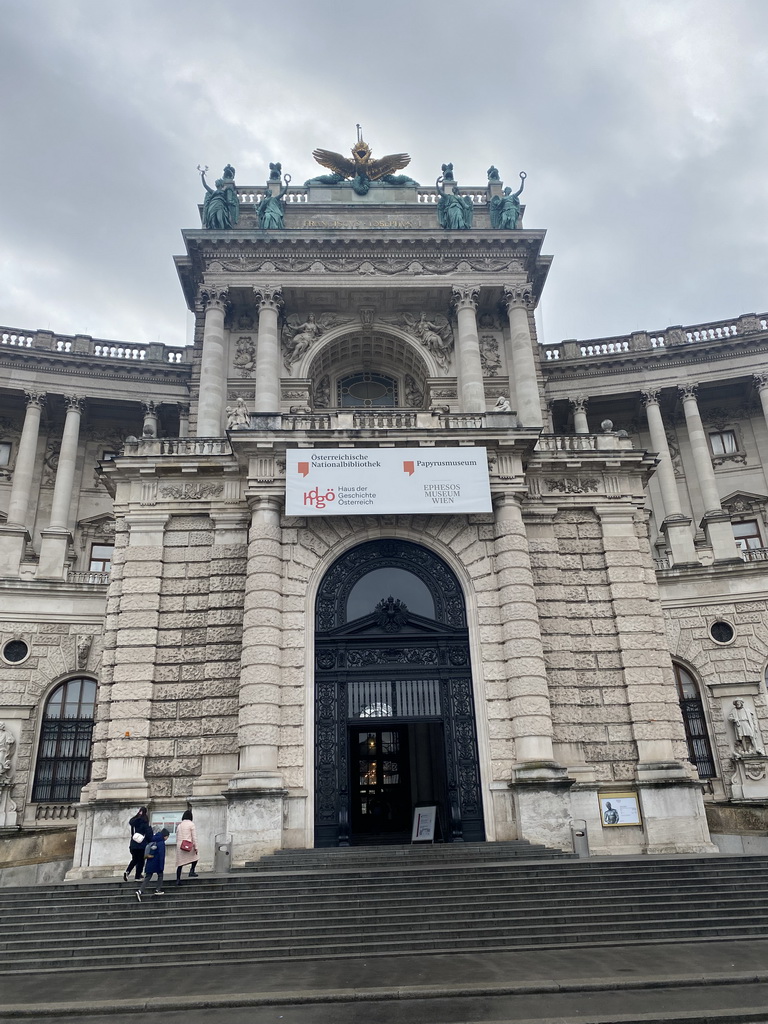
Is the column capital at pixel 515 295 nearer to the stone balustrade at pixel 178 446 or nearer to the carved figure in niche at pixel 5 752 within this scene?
the stone balustrade at pixel 178 446

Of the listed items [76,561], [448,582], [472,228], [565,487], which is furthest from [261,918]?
[472,228]

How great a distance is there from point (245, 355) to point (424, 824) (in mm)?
25132

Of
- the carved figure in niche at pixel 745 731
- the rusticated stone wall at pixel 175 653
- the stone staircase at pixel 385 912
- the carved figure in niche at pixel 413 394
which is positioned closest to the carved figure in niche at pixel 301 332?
the carved figure in niche at pixel 413 394

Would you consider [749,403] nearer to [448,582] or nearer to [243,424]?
[448,582]

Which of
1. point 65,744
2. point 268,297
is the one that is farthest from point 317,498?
point 268,297

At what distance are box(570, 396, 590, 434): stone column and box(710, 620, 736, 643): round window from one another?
1505 centimetres

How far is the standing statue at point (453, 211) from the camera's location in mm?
40062

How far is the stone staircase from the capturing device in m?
13.1

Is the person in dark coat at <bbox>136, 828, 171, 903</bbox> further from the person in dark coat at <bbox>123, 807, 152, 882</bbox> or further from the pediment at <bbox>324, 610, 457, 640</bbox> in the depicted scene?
the pediment at <bbox>324, 610, 457, 640</bbox>

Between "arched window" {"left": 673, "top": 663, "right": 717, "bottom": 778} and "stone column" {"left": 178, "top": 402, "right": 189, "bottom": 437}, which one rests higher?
"stone column" {"left": 178, "top": 402, "right": 189, "bottom": 437}

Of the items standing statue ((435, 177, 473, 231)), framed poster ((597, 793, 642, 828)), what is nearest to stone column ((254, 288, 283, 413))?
standing statue ((435, 177, 473, 231))

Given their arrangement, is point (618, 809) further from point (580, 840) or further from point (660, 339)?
point (660, 339)

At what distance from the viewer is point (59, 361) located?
42.6m

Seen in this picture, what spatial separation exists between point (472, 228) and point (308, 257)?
8.76m
